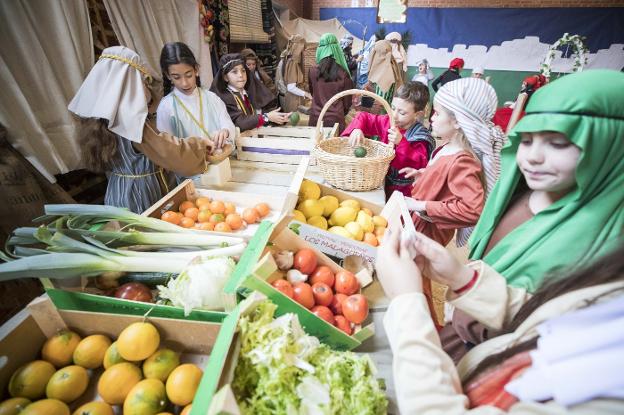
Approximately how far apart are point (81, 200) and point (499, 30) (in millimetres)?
10257

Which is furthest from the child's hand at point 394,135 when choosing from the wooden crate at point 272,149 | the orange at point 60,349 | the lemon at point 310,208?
the orange at point 60,349

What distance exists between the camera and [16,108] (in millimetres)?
1940

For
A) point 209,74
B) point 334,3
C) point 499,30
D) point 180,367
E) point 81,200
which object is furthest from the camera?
point 334,3

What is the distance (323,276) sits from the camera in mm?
1061

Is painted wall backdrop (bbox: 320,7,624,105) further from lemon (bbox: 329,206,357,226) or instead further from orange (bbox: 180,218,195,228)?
orange (bbox: 180,218,195,228)

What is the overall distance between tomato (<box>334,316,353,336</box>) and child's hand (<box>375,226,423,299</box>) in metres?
0.24

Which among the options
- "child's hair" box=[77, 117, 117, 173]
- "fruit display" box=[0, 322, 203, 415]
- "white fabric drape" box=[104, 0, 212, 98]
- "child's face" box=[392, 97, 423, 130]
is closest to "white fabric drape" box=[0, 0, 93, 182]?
"white fabric drape" box=[104, 0, 212, 98]

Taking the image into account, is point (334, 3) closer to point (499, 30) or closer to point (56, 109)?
point (499, 30)

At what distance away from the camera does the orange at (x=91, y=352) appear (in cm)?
80

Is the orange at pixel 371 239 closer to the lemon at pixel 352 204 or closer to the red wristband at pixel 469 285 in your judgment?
the lemon at pixel 352 204

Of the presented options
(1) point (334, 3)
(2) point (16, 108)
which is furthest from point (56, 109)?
(1) point (334, 3)

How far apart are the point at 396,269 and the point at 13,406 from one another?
0.98 m

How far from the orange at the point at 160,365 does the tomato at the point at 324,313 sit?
1.41 feet

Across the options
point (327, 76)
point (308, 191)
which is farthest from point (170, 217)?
point (327, 76)
